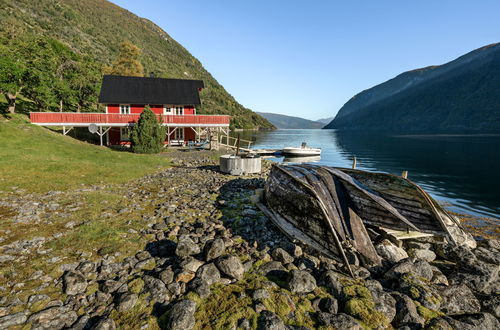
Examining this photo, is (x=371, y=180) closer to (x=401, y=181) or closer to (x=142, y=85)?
(x=401, y=181)

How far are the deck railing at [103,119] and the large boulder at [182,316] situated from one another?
2815 cm

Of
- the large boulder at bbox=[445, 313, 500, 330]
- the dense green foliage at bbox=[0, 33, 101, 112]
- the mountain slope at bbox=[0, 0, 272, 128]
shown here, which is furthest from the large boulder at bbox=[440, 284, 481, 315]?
the mountain slope at bbox=[0, 0, 272, 128]

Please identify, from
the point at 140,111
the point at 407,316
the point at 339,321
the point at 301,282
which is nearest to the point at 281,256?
the point at 301,282

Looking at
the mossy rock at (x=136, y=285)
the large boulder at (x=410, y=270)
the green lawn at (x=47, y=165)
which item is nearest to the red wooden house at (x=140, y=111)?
the green lawn at (x=47, y=165)

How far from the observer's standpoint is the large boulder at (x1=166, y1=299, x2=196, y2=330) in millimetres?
4000

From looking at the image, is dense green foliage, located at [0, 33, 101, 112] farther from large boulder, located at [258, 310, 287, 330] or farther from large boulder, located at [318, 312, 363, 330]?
large boulder, located at [318, 312, 363, 330]

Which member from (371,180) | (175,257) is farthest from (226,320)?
(371,180)

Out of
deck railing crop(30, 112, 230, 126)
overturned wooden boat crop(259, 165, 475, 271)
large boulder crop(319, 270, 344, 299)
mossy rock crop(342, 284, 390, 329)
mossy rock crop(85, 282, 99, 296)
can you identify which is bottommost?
mossy rock crop(342, 284, 390, 329)

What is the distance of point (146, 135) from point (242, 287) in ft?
79.0

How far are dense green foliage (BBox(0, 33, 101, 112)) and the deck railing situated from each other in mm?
6688

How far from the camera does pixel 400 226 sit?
7590 mm

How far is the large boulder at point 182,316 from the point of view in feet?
13.1

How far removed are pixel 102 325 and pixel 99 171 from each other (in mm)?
13324

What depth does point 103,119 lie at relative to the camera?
29172mm
